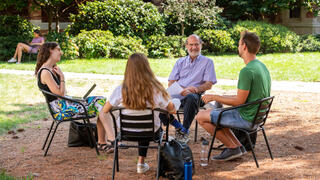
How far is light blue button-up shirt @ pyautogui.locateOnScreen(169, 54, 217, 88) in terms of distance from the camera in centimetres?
594

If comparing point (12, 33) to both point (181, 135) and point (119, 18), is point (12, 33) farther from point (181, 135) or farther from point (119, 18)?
point (181, 135)

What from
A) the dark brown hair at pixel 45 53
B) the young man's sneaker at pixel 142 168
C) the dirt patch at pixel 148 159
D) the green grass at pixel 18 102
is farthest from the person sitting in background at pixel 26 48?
the young man's sneaker at pixel 142 168

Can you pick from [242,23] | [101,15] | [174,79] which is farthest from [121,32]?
[174,79]

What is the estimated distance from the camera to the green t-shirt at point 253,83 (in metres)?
4.46

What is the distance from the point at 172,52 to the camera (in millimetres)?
16906

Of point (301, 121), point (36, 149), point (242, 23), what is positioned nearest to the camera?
point (36, 149)

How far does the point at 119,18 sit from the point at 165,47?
93.0 inches

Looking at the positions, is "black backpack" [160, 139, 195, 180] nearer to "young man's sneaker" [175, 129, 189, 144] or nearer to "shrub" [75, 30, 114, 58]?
"young man's sneaker" [175, 129, 189, 144]

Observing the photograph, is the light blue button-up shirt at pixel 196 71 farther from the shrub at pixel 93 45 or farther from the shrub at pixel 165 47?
the shrub at pixel 165 47

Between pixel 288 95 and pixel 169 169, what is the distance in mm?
5764

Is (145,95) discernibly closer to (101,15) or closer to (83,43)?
(83,43)

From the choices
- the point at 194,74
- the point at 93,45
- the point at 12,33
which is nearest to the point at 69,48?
the point at 93,45

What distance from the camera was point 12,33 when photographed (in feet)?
59.2

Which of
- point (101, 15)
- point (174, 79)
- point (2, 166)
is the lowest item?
point (2, 166)
